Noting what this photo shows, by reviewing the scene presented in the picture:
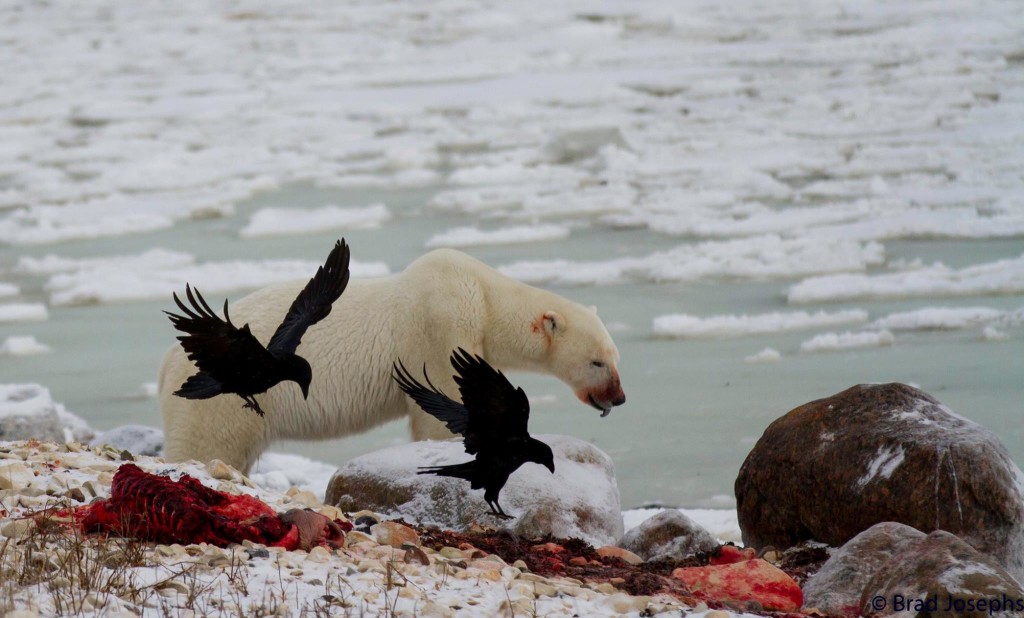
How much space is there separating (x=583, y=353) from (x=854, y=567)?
95.4 inches

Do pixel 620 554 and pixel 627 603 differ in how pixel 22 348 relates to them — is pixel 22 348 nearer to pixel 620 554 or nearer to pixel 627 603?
pixel 620 554

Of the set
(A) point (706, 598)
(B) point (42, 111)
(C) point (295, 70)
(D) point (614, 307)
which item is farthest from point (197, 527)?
(C) point (295, 70)

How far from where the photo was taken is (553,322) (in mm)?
6727

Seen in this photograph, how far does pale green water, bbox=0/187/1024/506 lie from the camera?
7.76m

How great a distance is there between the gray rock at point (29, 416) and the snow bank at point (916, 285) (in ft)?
20.1

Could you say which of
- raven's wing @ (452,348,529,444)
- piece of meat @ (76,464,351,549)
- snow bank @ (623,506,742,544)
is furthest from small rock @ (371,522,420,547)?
snow bank @ (623,506,742,544)

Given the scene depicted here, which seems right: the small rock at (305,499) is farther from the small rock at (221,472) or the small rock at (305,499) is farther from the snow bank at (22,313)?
the snow bank at (22,313)

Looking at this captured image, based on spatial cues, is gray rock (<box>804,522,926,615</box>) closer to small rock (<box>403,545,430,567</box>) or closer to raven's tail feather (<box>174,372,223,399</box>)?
small rock (<box>403,545,430,567</box>)

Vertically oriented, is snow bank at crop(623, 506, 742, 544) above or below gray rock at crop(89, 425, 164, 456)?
below

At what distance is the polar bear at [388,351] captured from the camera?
21.0 ft

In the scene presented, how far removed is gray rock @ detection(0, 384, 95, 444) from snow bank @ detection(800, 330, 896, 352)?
536cm

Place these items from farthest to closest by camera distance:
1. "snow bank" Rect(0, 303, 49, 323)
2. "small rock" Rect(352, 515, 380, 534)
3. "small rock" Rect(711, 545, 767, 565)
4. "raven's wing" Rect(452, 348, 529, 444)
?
"snow bank" Rect(0, 303, 49, 323)
"small rock" Rect(711, 545, 767, 565)
"small rock" Rect(352, 515, 380, 534)
"raven's wing" Rect(452, 348, 529, 444)

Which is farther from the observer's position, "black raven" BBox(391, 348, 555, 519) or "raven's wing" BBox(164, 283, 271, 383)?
"raven's wing" BBox(164, 283, 271, 383)

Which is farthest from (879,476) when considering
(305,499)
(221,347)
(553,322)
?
(221,347)
